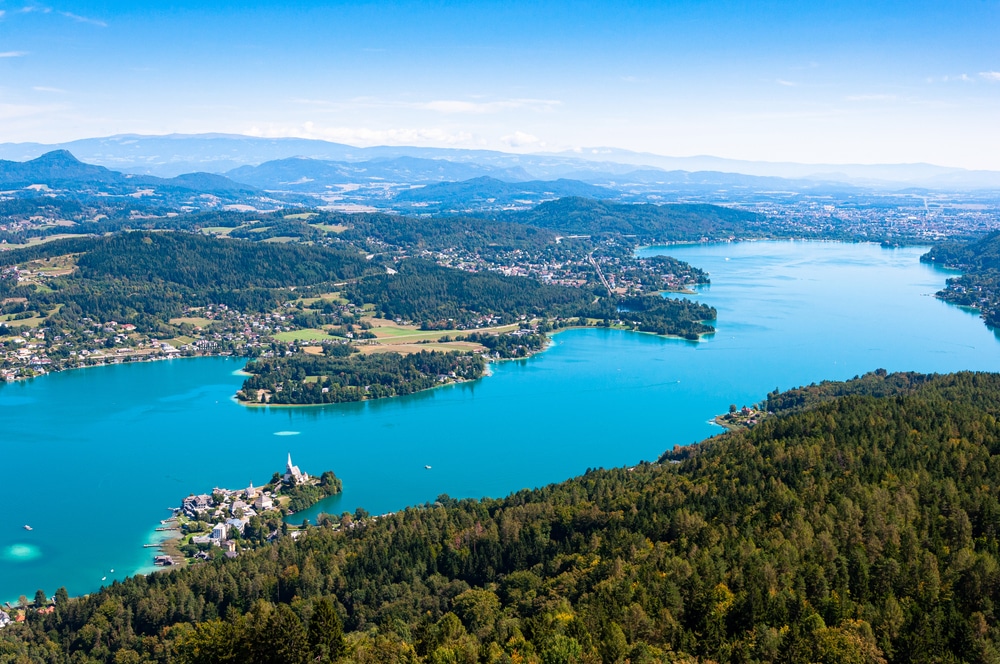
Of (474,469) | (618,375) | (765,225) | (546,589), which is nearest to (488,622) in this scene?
(546,589)

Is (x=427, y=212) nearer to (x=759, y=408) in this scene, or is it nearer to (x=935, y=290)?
(x=935, y=290)

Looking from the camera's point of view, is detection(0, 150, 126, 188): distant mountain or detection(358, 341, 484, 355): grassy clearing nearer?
detection(358, 341, 484, 355): grassy clearing

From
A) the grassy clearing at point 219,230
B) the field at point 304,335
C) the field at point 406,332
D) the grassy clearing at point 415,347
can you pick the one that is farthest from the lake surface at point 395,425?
the grassy clearing at point 219,230

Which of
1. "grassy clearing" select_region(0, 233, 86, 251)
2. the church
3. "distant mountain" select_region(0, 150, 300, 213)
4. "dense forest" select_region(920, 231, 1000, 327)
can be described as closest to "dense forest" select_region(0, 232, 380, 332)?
"grassy clearing" select_region(0, 233, 86, 251)

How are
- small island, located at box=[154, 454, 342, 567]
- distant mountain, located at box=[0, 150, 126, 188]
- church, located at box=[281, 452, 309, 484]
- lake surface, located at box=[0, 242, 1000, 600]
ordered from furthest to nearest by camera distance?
1. distant mountain, located at box=[0, 150, 126, 188]
2. church, located at box=[281, 452, 309, 484]
3. lake surface, located at box=[0, 242, 1000, 600]
4. small island, located at box=[154, 454, 342, 567]

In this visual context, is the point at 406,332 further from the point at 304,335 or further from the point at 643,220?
the point at 643,220

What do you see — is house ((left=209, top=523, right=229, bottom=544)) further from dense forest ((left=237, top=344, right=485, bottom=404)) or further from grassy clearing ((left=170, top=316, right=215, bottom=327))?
grassy clearing ((left=170, top=316, right=215, bottom=327))
